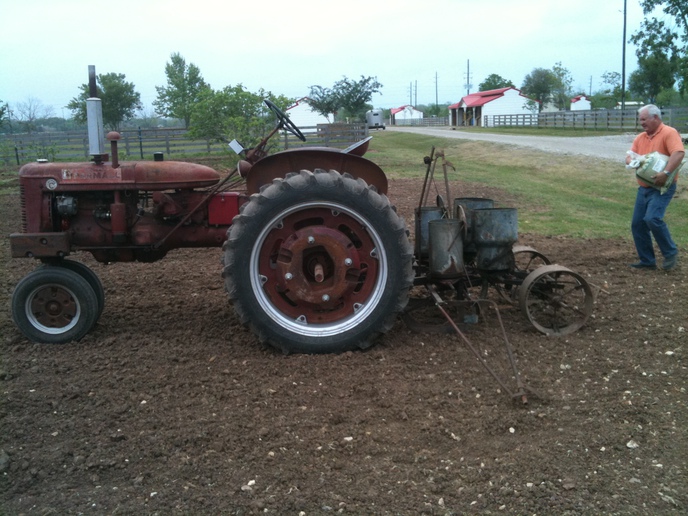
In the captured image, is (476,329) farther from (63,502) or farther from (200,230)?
(63,502)

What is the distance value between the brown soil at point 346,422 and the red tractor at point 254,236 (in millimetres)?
263

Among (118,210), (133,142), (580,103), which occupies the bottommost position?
(118,210)

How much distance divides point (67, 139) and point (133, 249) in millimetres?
21226

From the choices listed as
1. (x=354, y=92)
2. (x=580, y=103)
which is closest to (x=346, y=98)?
(x=354, y=92)

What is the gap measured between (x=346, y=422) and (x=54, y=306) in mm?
2602

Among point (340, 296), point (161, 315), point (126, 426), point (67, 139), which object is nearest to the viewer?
point (126, 426)

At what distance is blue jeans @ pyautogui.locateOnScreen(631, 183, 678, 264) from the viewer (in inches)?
274

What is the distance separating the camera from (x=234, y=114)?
17.0m

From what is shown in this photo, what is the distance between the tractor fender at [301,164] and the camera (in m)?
4.87

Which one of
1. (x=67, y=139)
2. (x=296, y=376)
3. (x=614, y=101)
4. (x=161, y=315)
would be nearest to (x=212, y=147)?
Result: (x=67, y=139)

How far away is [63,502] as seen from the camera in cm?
309

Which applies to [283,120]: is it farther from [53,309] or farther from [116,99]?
[116,99]

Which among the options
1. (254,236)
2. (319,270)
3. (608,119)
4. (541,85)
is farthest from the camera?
(541,85)

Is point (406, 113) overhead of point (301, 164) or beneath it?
overhead
